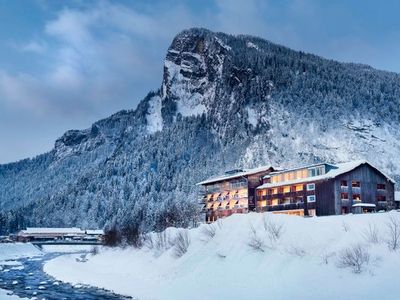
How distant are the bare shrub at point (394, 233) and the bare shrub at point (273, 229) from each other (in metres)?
11.4

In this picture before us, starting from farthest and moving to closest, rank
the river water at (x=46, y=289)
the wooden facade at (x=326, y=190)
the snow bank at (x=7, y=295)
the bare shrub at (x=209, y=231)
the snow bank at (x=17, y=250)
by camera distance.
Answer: the snow bank at (x=17, y=250) < the wooden facade at (x=326, y=190) < the bare shrub at (x=209, y=231) < the river water at (x=46, y=289) < the snow bank at (x=7, y=295)

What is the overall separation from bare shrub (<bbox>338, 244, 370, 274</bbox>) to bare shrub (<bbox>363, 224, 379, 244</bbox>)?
4.23ft

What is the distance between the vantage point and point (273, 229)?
164 ft

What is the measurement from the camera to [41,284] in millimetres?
63844

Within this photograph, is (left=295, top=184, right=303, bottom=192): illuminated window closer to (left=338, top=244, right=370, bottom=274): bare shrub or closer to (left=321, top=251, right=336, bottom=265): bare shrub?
(left=321, top=251, right=336, bottom=265): bare shrub

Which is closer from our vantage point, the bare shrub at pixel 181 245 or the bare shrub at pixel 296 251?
the bare shrub at pixel 296 251

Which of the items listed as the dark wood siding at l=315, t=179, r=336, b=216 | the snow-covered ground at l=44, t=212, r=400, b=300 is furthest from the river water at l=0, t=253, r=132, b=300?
the dark wood siding at l=315, t=179, r=336, b=216

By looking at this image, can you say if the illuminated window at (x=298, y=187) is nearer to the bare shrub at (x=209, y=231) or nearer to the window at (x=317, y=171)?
the window at (x=317, y=171)

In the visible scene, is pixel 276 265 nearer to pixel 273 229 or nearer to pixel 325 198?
pixel 273 229

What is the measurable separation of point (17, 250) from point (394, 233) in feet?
446

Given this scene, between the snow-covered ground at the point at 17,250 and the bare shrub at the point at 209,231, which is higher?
the bare shrub at the point at 209,231

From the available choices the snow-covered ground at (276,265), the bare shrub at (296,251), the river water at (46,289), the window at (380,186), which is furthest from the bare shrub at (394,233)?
the window at (380,186)

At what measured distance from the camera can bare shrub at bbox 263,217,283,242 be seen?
162 ft

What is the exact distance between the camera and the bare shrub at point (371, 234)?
41469mm
